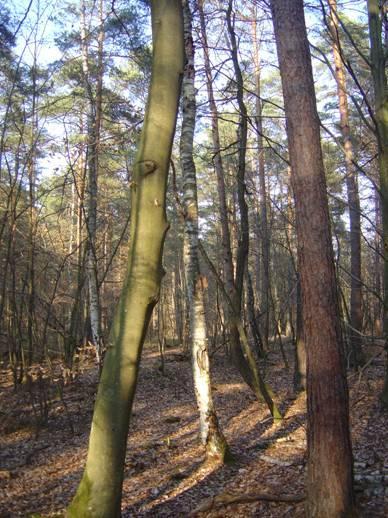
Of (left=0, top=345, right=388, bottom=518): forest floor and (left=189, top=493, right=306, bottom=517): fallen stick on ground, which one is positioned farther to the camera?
(left=0, top=345, right=388, bottom=518): forest floor

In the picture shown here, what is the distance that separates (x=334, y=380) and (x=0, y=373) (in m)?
9.29

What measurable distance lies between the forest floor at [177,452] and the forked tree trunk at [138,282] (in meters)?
1.65

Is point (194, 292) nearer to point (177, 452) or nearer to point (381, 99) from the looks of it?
point (177, 452)

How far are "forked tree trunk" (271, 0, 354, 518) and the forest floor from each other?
0.50 metres

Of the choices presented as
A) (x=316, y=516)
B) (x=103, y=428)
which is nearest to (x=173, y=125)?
(x=103, y=428)

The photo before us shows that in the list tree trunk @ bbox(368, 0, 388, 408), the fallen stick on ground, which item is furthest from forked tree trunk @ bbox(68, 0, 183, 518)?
tree trunk @ bbox(368, 0, 388, 408)

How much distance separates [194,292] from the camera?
20.0 ft

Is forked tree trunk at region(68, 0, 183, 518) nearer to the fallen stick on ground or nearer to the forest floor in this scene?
the fallen stick on ground

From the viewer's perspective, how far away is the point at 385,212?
6723mm

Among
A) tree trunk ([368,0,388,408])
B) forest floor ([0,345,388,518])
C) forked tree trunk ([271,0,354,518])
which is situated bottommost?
forest floor ([0,345,388,518])

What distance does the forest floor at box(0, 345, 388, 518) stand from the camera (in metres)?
4.66

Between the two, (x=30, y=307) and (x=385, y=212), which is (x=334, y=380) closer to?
(x=385, y=212)

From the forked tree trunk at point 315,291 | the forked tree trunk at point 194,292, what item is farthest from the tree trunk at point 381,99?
the forked tree trunk at point 315,291

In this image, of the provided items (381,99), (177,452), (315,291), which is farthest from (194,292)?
(381,99)
